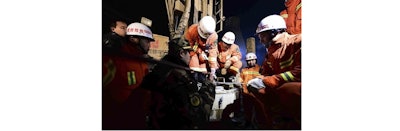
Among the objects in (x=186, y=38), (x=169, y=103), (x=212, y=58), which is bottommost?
(x=169, y=103)

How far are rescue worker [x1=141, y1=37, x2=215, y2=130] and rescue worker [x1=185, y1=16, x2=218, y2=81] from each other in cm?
9

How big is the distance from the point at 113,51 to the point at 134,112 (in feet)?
1.96

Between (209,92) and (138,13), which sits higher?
(138,13)

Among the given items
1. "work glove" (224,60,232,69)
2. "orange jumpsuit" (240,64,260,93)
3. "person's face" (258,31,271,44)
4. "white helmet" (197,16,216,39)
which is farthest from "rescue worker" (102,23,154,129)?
"person's face" (258,31,271,44)

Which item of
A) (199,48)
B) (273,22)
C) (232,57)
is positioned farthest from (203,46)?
(273,22)

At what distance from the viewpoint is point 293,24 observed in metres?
2.93

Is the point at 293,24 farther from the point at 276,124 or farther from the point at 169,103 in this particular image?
the point at 169,103

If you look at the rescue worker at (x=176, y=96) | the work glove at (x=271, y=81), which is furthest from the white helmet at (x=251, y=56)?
the rescue worker at (x=176, y=96)

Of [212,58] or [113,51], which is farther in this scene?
[212,58]

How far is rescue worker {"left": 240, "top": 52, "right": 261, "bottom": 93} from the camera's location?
3.02 m

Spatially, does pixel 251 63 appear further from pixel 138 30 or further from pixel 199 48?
pixel 138 30

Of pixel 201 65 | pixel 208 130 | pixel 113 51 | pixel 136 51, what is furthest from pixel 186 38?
pixel 208 130

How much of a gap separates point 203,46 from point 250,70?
0.51 meters

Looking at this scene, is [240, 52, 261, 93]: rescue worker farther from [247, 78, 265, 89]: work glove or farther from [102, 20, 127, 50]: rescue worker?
[102, 20, 127, 50]: rescue worker
